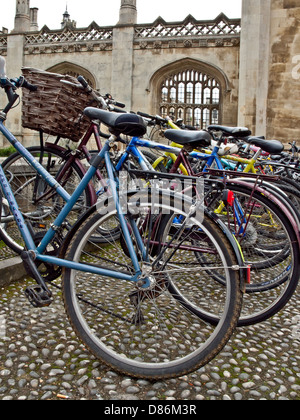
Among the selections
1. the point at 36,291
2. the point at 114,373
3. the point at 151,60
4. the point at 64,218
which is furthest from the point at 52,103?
the point at 151,60

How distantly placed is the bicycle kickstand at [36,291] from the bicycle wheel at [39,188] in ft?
2.49

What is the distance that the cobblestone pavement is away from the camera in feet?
5.34

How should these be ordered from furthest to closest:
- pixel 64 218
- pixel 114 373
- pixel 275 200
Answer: pixel 275 200, pixel 64 218, pixel 114 373

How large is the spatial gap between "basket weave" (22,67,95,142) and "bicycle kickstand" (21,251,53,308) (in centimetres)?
101

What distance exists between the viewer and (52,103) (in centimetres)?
259

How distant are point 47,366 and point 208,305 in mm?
1033

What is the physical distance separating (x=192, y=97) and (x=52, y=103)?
15702 millimetres

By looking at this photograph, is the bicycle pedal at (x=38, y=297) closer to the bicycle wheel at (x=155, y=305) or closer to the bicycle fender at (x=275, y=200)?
the bicycle wheel at (x=155, y=305)

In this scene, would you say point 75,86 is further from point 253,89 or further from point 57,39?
point 57,39

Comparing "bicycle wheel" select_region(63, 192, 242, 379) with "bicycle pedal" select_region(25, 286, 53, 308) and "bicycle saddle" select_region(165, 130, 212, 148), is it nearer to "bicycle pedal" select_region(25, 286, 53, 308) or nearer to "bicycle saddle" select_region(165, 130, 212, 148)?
"bicycle pedal" select_region(25, 286, 53, 308)

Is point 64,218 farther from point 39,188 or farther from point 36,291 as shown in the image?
point 39,188

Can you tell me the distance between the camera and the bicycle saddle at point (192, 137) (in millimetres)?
1954

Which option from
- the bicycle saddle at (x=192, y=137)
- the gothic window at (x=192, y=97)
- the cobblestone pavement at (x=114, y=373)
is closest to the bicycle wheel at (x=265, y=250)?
the cobblestone pavement at (x=114, y=373)

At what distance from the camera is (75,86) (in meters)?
2.63
